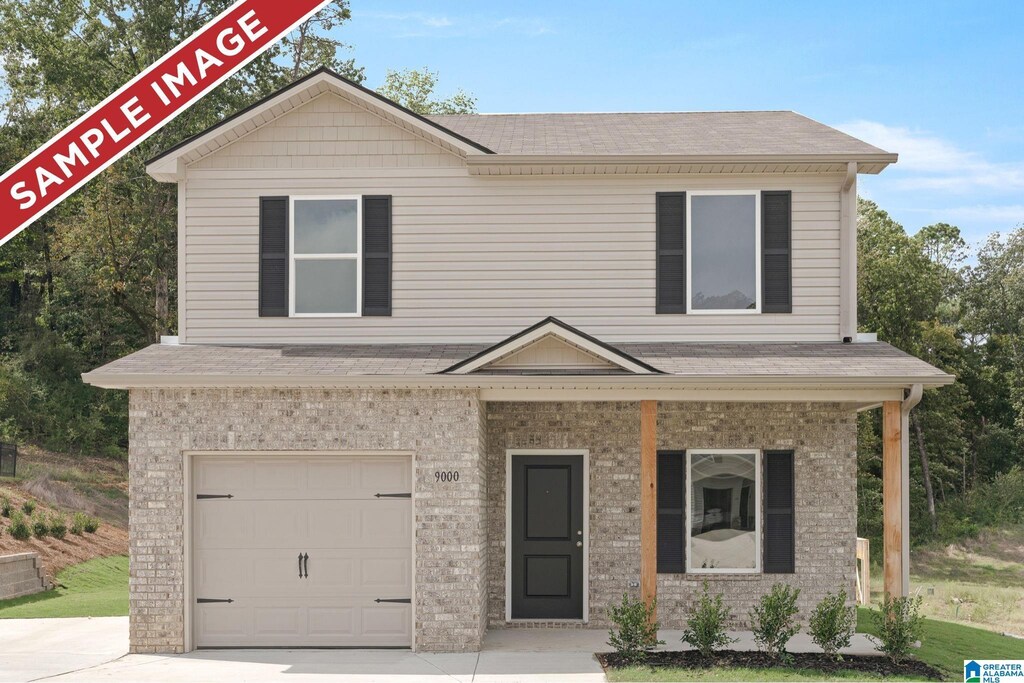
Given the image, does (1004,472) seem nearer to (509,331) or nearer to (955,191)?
(955,191)

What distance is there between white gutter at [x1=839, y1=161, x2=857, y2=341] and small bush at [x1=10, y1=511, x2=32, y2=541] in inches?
572

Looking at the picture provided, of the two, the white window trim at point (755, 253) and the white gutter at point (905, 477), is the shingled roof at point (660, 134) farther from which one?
the white gutter at point (905, 477)

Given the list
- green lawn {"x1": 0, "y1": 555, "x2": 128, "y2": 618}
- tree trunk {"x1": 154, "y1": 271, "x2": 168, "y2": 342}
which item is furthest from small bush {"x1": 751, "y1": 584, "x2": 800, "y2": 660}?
tree trunk {"x1": 154, "y1": 271, "x2": 168, "y2": 342}

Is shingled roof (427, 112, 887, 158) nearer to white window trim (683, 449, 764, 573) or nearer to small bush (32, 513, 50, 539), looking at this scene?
white window trim (683, 449, 764, 573)

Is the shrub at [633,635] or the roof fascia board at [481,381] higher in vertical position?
the roof fascia board at [481,381]

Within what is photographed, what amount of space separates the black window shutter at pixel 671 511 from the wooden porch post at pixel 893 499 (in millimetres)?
2605

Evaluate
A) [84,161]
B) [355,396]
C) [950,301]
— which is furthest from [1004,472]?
[84,161]

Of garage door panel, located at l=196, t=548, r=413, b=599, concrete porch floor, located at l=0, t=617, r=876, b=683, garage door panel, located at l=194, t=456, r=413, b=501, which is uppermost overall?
garage door panel, located at l=194, t=456, r=413, b=501

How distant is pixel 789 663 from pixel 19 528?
1423cm

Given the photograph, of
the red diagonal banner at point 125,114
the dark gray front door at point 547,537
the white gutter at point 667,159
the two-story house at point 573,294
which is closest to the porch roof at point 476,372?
the two-story house at point 573,294

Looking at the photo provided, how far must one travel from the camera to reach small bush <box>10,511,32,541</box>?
19141 millimetres

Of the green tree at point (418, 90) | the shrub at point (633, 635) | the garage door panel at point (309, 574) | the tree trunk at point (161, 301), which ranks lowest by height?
the shrub at point (633, 635)

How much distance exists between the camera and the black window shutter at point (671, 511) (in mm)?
13539

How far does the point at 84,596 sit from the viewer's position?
17375 millimetres
